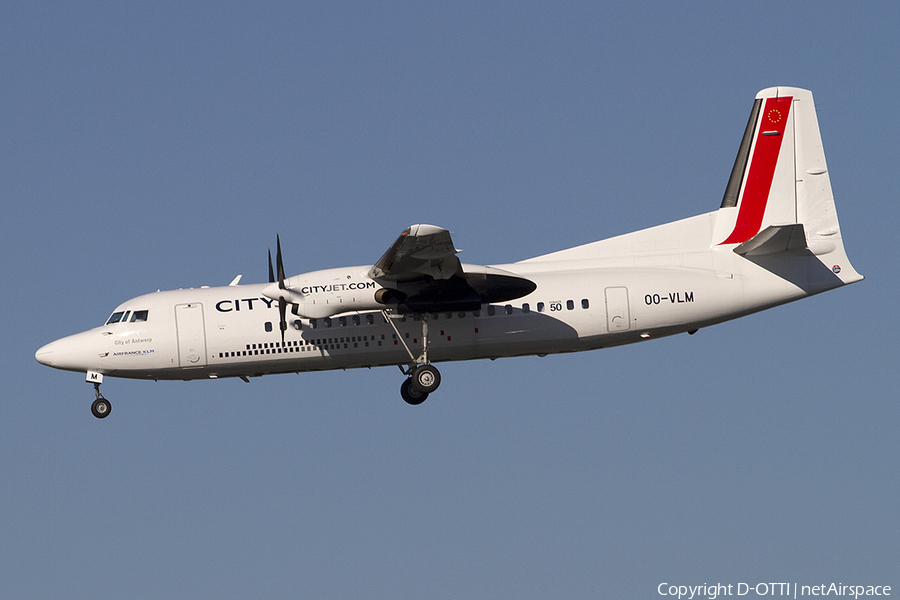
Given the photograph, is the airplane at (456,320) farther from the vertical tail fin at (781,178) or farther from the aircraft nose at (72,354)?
the vertical tail fin at (781,178)

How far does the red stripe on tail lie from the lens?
73.6 feet

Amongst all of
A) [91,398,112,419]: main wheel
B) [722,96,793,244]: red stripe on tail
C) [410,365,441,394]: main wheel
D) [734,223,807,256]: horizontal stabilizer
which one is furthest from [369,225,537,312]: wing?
[91,398,112,419]: main wheel

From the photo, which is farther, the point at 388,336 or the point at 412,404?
the point at 412,404

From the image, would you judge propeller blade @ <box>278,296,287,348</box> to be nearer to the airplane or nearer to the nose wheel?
the airplane

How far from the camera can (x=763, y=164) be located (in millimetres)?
22500

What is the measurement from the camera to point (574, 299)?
21156 mm

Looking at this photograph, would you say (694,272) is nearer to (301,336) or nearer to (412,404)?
(412,404)

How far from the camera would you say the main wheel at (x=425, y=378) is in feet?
68.9

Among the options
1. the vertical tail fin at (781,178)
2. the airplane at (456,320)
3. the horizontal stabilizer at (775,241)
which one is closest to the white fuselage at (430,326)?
the airplane at (456,320)

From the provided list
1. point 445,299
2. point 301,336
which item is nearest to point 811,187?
point 445,299

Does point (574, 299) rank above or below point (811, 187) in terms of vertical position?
below

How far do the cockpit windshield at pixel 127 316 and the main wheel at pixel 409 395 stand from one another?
5634mm

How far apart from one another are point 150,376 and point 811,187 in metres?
14.6

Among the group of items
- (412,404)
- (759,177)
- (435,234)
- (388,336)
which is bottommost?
(412,404)
